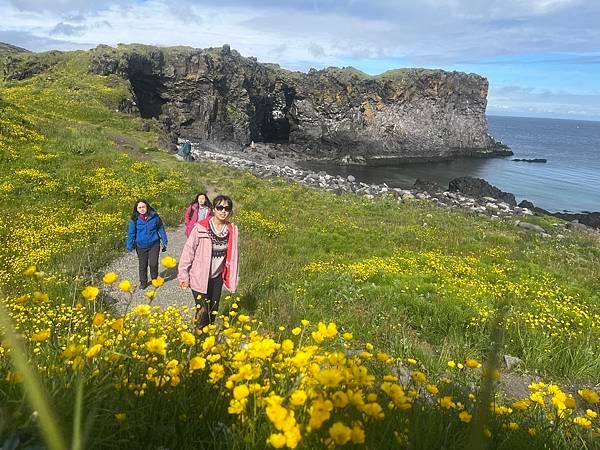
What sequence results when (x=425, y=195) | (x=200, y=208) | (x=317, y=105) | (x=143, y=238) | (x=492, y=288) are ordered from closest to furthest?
(x=143, y=238) < (x=200, y=208) < (x=492, y=288) < (x=425, y=195) < (x=317, y=105)

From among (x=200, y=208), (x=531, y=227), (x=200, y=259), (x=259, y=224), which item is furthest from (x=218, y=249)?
(x=531, y=227)

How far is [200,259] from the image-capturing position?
7.24 meters

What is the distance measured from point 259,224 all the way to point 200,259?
9951mm

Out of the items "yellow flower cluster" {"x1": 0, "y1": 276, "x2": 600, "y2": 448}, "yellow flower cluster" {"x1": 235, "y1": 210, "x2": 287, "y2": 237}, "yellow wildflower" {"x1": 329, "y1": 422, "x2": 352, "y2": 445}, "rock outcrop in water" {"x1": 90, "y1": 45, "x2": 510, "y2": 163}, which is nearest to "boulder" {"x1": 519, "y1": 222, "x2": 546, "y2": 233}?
"yellow flower cluster" {"x1": 235, "y1": 210, "x2": 287, "y2": 237}

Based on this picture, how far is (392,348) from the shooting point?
6.94 meters

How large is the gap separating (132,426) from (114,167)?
68.4 feet

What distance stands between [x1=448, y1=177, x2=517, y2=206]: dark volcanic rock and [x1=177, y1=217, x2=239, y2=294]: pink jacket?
45.8 meters

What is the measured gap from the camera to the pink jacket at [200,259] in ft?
23.6

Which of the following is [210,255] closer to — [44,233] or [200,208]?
[200,208]

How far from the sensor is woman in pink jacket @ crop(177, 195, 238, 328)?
7184mm

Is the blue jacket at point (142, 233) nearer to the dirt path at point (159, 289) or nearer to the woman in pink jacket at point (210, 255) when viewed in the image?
the dirt path at point (159, 289)

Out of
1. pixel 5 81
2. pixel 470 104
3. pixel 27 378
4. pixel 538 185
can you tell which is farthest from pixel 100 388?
pixel 470 104

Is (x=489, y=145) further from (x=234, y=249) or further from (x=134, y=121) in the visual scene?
(x=234, y=249)

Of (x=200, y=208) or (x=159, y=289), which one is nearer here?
(x=159, y=289)
